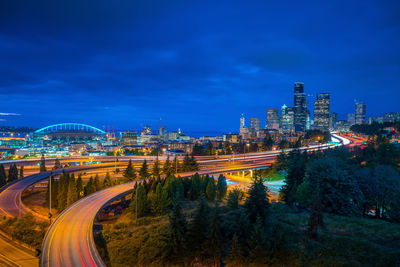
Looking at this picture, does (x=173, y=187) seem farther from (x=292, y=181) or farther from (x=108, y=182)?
(x=292, y=181)

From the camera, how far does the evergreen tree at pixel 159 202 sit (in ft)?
92.4

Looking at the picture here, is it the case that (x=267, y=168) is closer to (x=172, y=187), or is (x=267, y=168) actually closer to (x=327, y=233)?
(x=172, y=187)

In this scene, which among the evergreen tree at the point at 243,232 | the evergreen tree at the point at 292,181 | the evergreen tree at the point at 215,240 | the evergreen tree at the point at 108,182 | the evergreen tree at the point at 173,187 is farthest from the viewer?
the evergreen tree at the point at 108,182

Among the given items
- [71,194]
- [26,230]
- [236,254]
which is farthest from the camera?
[71,194]

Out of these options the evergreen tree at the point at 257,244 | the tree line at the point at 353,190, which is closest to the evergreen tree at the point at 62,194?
the evergreen tree at the point at 257,244

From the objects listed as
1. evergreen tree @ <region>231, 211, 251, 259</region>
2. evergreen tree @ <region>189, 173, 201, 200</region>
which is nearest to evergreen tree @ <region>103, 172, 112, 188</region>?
evergreen tree @ <region>189, 173, 201, 200</region>

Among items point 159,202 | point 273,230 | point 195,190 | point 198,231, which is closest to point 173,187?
point 159,202

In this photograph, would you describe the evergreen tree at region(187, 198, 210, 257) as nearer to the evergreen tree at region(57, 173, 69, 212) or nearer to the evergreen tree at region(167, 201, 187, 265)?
the evergreen tree at region(167, 201, 187, 265)

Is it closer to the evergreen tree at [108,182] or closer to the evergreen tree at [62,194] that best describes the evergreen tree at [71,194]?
the evergreen tree at [62,194]

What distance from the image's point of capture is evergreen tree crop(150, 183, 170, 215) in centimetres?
2816

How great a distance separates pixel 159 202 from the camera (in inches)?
1115

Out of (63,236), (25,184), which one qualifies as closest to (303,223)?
(63,236)

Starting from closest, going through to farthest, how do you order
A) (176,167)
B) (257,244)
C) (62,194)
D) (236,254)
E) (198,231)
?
1. (257,244)
2. (236,254)
3. (198,231)
4. (62,194)
5. (176,167)

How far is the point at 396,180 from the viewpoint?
25.3 meters
